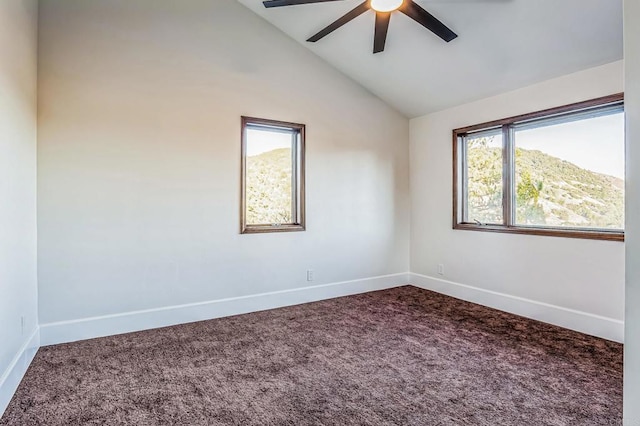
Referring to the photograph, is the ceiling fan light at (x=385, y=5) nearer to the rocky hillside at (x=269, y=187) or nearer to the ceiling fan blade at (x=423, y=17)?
the ceiling fan blade at (x=423, y=17)

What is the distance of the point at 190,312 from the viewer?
357cm

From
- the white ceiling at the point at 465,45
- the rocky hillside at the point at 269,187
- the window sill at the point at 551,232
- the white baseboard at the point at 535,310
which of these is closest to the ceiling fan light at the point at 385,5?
the white ceiling at the point at 465,45

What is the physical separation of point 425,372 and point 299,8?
3.52 metres

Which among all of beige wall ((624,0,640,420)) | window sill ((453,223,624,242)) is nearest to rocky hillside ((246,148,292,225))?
window sill ((453,223,624,242))

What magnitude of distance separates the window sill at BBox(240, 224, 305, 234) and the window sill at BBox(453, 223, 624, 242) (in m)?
2.03

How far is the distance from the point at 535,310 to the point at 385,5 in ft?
10.5

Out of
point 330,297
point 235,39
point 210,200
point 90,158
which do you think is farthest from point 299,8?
point 330,297

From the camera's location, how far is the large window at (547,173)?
3143mm

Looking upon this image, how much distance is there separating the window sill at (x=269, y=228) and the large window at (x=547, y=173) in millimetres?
2029

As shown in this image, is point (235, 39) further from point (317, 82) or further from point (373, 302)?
point (373, 302)

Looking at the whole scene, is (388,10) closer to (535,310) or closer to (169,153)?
(169,153)

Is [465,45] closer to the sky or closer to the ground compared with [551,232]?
closer to the sky

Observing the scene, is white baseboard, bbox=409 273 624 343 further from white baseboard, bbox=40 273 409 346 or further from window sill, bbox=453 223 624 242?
white baseboard, bbox=40 273 409 346

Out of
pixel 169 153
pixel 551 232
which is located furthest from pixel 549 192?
pixel 169 153
